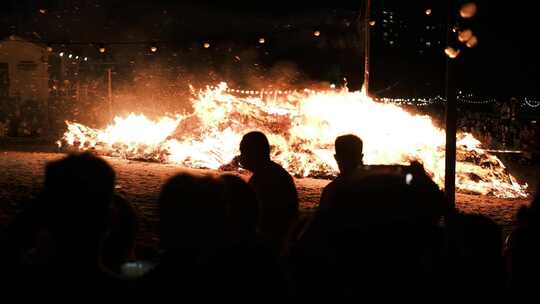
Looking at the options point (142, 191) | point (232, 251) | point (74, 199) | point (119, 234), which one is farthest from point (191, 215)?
point (142, 191)

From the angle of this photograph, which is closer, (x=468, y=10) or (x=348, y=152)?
(x=348, y=152)

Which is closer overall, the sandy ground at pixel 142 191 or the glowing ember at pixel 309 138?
the sandy ground at pixel 142 191

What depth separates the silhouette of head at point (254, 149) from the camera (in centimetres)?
408

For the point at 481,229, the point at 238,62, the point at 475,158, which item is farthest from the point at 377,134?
the point at 238,62

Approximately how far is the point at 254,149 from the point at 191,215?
1.84 meters

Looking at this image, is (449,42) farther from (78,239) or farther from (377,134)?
(377,134)

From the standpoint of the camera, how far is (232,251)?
2275mm

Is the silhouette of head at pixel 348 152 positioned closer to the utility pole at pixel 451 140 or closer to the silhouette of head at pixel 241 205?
the silhouette of head at pixel 241 205

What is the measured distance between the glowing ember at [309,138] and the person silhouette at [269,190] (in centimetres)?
1182

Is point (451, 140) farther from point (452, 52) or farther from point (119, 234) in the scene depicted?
point (119, 234)

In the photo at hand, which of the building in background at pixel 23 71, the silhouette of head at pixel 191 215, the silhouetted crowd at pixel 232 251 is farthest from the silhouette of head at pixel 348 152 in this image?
the building in background at pixel 23 71

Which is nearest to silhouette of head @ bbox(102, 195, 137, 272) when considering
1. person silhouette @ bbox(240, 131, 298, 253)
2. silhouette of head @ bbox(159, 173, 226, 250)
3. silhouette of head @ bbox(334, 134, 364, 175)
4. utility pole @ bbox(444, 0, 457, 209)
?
silhouette of head @ bbox(159, 173, 226, 250)

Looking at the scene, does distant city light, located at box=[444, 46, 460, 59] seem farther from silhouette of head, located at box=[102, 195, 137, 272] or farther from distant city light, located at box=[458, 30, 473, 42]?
silhouette of head, located at box=[102, 195, 137, 272]

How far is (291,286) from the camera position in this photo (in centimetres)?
230
